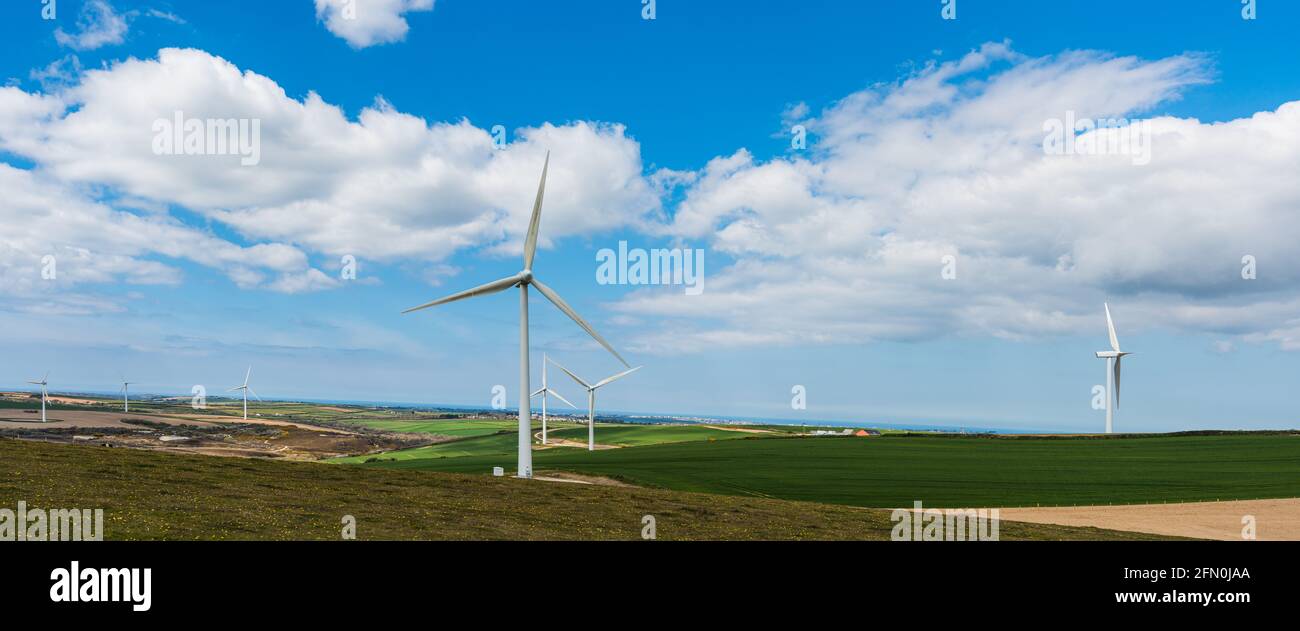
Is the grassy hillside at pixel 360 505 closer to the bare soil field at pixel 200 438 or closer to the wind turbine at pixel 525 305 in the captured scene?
the wind turbine at pixel 525 305

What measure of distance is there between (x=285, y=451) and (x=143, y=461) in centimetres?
9707

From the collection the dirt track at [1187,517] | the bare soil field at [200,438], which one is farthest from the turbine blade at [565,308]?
the bare soil field at [200,438]

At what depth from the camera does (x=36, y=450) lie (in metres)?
37.3

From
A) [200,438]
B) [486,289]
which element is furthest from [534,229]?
[200,438]

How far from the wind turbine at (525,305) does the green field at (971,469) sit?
11763mm

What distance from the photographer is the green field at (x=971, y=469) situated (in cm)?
5841

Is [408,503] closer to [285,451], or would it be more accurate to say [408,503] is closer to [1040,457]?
[1040,457]

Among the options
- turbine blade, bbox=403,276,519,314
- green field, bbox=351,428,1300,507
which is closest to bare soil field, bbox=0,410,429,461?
green field, bbox=351,428,1300,507

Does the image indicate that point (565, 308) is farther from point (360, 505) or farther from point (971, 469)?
point (971, 469)

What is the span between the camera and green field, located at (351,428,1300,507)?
58406 mm

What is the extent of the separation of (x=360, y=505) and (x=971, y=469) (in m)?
64.0
